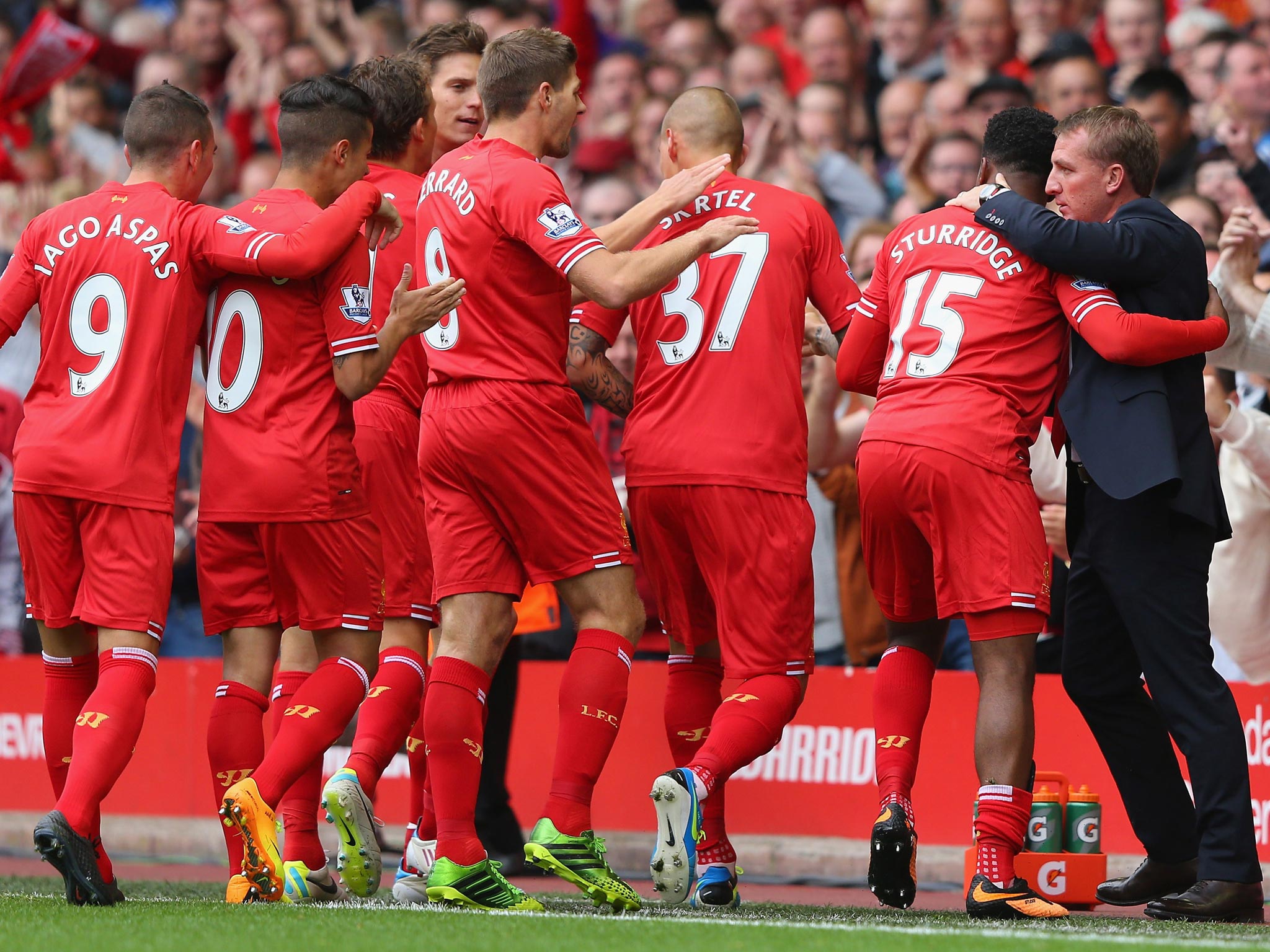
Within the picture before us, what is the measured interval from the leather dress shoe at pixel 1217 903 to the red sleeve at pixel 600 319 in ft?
8.54

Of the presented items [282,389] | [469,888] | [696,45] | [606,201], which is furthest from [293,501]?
[696,45]

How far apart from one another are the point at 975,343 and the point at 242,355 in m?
2.36

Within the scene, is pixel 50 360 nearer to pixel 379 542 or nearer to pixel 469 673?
pixel 379 542

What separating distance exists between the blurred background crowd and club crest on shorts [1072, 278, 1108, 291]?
48.9 inches

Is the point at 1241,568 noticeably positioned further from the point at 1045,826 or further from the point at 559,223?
the point at 559,223

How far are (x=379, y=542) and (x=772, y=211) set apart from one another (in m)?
1.74

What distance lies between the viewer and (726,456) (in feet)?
17.4

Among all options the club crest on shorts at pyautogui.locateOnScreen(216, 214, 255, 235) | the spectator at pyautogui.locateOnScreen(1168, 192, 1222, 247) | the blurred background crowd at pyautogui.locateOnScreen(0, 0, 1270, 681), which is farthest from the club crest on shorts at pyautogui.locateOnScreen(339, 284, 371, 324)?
the spectator at pyautogui.locateOnScreen(1168, 192, 1222, 247)

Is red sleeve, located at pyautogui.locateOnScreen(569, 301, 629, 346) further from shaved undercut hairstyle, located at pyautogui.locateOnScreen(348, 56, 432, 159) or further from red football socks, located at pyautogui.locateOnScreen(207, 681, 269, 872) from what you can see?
A: red football socks, located at pyautogui.locateOnScreen(207, 681, 269, 872)

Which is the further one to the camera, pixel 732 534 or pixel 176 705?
pixel 176 705

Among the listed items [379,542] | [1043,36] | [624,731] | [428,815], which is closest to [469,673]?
[379,542]

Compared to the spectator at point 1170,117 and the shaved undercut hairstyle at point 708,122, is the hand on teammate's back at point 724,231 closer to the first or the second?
the shaved undercut hairstyle at point 708,122

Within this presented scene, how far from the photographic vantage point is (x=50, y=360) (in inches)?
205

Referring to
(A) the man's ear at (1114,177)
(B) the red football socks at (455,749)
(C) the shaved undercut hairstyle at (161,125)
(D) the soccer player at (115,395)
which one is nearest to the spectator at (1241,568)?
(A) the man's ear at (1114,177)
